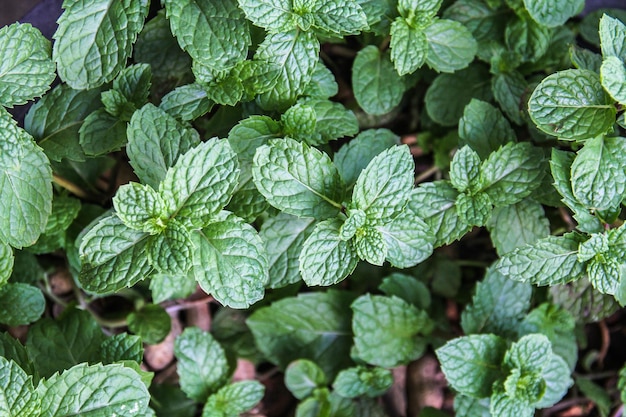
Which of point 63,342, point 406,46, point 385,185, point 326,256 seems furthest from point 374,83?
point 63,342

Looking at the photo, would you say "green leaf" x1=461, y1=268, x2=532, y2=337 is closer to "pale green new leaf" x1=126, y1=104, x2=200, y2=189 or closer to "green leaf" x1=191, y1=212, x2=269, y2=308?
"green leaf" x1=191, y1=212, x2=269, y2=308

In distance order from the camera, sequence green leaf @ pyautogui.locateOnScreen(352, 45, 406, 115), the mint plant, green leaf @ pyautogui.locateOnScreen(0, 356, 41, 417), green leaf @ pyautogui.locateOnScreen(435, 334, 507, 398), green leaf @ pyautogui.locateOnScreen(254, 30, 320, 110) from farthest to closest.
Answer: green leaf @ pyautogui.locateOnScreen(352, 45, 406, 115), green leaf @ pyautogui.locateOnScreen(435, 334, 507, 398), green leaf @ pyautogui.locateOnScreen(254, 30, 320, 110), the mint plant, green leaf @ pyautogui.locateOnScreen(0, 356, 41, 417)

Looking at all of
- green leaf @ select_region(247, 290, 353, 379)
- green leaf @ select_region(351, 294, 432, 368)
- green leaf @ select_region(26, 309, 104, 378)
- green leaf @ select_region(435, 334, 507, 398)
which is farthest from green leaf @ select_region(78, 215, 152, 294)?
green leaf @ select_region(435, 334, 507, 398)

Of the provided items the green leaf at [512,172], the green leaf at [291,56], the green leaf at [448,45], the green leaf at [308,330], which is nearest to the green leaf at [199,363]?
the green leaf at [308,330]

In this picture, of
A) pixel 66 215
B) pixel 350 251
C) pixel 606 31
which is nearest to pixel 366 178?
pixel 350 251

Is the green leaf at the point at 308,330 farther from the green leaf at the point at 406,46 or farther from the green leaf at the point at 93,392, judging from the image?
the green leaf at the point at 406,46

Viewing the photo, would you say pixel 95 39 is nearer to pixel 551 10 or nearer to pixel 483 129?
pixel 483 129
